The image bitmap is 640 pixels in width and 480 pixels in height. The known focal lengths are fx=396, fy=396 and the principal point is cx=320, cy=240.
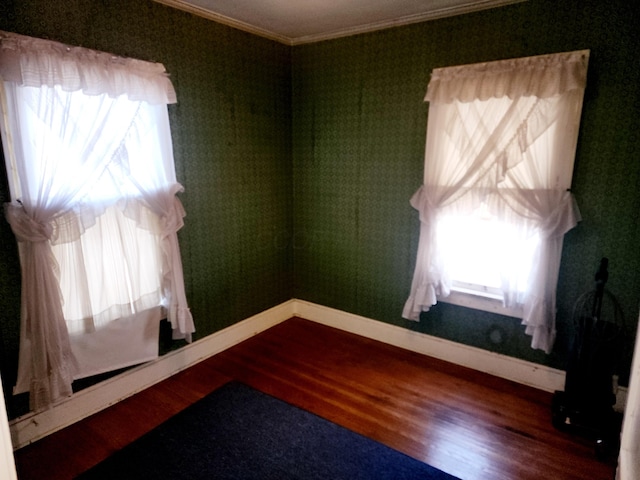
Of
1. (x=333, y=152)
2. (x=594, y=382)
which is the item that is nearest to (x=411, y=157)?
(x=333, y=152)

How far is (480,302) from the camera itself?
2795 mm

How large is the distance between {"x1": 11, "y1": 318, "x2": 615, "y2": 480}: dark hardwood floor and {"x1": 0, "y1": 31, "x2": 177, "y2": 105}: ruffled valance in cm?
187

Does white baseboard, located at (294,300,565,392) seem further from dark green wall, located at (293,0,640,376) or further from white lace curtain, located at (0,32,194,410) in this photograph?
white lace curtain, located at (0,32,194,410)

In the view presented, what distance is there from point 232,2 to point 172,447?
Result: 2.68m

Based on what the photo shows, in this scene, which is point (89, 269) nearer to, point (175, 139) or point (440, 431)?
point (175, 139)

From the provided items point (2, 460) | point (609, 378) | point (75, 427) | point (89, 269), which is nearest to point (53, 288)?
point (89, 269)

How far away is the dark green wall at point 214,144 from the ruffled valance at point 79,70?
0.11m

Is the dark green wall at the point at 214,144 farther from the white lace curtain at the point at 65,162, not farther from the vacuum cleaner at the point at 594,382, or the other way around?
the vacuum cleaner at the point at 594,382

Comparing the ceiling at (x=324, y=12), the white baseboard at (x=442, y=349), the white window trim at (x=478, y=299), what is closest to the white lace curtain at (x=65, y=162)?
the ceiling at (x=324, y=12)

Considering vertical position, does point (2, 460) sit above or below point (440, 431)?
above

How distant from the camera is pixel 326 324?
369 cm

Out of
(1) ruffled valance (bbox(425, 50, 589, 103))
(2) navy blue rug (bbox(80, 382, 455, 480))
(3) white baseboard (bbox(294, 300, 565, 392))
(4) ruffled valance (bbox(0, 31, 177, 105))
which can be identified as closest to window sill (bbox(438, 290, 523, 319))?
(3) white baseboard (bbox(294, 300, 565, 392))

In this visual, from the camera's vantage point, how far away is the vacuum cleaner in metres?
2.16

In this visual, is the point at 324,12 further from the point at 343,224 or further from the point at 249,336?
the point at 249,336
